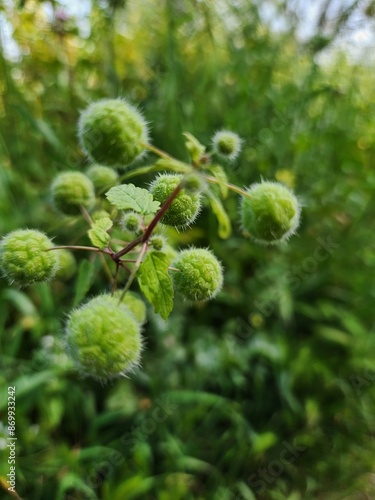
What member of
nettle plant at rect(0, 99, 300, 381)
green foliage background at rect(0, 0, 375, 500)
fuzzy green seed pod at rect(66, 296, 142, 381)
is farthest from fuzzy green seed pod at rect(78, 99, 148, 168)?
green foliage background at rect(0, 0, 375, 500)

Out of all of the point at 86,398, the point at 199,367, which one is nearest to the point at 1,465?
the point at 86,398

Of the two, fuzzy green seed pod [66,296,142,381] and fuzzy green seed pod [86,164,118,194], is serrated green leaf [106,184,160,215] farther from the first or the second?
fuzzy green seed pod [86,164,118,194]

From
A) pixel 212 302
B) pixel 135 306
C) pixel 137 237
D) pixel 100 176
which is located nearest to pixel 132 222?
pixel 137 237

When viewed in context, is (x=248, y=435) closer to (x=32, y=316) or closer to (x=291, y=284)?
(x=291, y=284)

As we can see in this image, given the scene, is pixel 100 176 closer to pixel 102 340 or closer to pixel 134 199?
pixel 134 199

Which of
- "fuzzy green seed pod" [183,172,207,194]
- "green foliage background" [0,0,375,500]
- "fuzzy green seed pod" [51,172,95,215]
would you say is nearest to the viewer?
"fuzzy green seed pod" [183,172,207,194]
